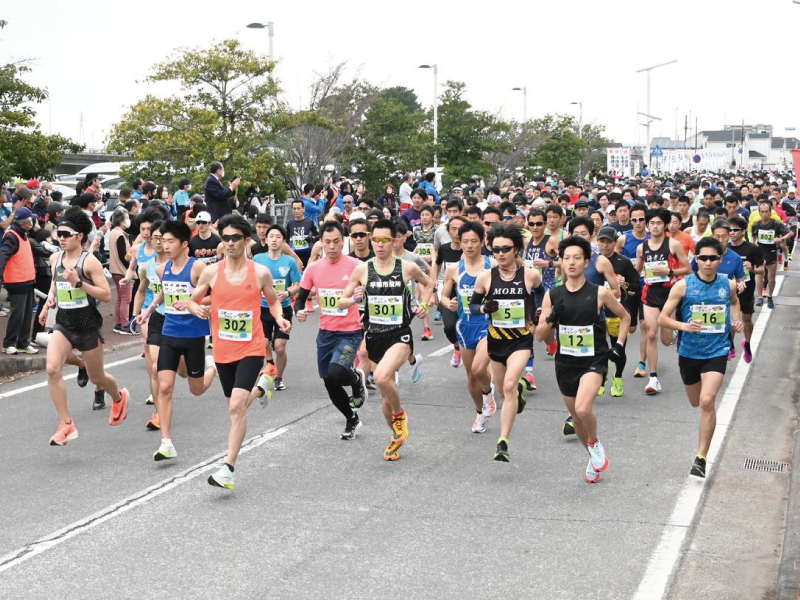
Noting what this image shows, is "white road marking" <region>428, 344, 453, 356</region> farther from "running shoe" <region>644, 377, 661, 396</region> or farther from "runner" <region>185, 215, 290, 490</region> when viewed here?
"runner" <region>185, 215, 290, 490</region>

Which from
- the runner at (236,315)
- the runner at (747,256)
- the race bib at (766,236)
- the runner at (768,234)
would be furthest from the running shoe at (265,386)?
the race bib at (766,236)

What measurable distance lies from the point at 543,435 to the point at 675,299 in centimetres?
183

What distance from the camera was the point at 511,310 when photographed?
8.58 metres

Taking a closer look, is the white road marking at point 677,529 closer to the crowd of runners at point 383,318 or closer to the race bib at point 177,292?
the crowd of runners at point 383,318

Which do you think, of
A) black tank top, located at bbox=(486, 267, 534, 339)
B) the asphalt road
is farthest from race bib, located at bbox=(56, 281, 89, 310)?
black tank top, located at bbox=(486, 267, 534, 339)

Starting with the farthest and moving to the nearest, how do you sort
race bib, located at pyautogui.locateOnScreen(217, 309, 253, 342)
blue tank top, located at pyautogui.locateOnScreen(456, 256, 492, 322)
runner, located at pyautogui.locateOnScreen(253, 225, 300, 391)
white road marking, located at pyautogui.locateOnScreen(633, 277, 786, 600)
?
1. runner, located at pyautogui.locateOnScreen(253, 225, 300, 391)
2. blue tank top, located at pyautogui.locateOnScreen(456, 256, 492, 322)
3. race bib, located at pyautogui.locateOnScreen(217, 309, 253, 342)
4. white road marking, located at pyautogui.locateOnScreen(633, 277, 786, 600)

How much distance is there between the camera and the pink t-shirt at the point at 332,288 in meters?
9.05

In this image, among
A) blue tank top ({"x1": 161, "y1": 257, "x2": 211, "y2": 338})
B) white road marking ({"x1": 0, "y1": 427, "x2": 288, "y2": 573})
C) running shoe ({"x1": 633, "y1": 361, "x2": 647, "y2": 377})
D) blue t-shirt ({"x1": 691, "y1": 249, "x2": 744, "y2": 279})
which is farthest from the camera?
running shoe ({"x1": 633, "y1": 361, "x2": 647, "y2": 377})

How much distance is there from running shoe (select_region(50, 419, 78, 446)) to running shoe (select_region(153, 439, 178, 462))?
784mm

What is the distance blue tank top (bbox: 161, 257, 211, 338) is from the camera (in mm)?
8656

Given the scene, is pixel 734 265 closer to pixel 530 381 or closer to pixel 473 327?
pixel 530 381

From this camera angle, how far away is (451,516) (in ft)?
23.1

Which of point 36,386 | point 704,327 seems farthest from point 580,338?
point 36,386

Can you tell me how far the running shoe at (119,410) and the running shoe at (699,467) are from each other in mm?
4797
